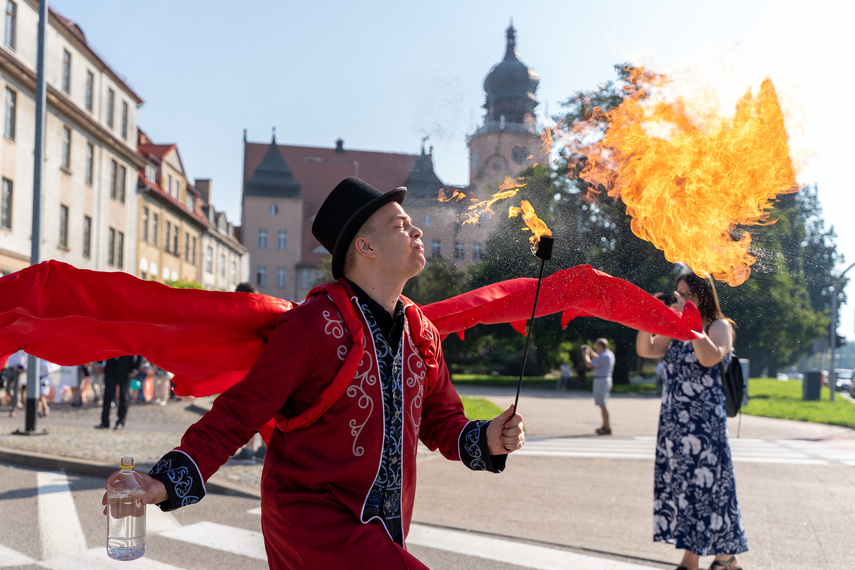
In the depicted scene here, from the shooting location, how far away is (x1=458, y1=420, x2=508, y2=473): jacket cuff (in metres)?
2.87

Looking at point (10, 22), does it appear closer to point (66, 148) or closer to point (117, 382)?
point (66, 148)

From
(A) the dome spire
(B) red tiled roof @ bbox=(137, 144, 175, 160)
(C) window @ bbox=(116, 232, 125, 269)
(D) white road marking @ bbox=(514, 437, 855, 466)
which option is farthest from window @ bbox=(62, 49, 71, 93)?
(A) the dome spire

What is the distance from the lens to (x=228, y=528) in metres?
6.40

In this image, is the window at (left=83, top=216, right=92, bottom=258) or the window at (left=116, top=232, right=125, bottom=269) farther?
the window at (left=116, top=232, right=125, bottom=269)

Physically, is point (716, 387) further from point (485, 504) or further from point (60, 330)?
point (60, 330)

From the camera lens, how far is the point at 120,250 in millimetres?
35125

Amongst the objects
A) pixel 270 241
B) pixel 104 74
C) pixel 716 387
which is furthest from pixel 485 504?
pixel 270 241

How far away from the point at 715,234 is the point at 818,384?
25.6 m

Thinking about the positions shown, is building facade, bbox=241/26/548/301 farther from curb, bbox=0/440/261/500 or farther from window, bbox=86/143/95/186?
window, bbox=86/143/95/186

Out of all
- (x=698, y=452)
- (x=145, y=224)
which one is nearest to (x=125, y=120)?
(x=145, y=224)

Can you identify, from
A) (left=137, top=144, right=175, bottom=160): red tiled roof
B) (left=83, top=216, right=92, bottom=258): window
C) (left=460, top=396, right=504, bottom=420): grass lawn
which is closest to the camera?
(left=460, top=396, right=504, bottom=420): grass lawn

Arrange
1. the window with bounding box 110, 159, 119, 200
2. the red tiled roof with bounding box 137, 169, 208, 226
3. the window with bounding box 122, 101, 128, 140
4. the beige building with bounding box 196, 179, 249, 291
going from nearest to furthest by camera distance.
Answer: the window with bounding box 110, 159, 119, 200, the window with bounding box 122, 101, 128, 140, the red tiled roof with bounding box 137, 169, 208, 226, the beige building with bounding box 196, 179, 249, 291

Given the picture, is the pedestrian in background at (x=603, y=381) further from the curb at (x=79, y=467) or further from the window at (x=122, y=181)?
the window at (x=122, y=181)

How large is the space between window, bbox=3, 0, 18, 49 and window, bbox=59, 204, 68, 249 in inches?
247
